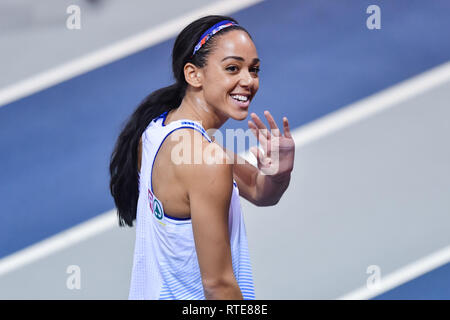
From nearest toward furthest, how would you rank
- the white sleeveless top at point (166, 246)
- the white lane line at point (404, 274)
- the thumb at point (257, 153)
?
the white sleeveless top at point (166, 246) → the thumb at point (257, 153) → the white lane line at point (404, 274)

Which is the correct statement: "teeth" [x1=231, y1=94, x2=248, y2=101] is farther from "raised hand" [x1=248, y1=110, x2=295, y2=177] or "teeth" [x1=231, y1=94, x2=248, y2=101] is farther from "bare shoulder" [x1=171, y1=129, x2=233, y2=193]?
"bare shoulder" [x1=171, y1=129, x2=233, y2=193]

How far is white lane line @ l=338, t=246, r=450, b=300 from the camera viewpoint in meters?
3.36

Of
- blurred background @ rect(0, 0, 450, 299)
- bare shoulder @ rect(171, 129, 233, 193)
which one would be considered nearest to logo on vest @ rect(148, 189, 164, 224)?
bare shoulder @ rect(171, 129, 233, 193)

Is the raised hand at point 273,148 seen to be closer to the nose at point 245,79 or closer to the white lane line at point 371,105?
the nose at point 245,79

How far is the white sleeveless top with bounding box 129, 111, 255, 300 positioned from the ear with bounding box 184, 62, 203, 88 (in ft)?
0.40

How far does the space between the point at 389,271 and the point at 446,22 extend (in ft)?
4.71

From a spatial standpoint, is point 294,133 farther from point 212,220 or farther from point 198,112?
point 212,220

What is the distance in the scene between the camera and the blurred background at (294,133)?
133 inches

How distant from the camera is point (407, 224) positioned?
137 inches

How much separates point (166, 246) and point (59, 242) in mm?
1880

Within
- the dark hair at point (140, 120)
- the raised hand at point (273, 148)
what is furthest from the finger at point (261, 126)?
the dark hair at point (140, 120)

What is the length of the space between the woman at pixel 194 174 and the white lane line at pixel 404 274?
5.33ft

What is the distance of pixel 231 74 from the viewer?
1758 millimetres
